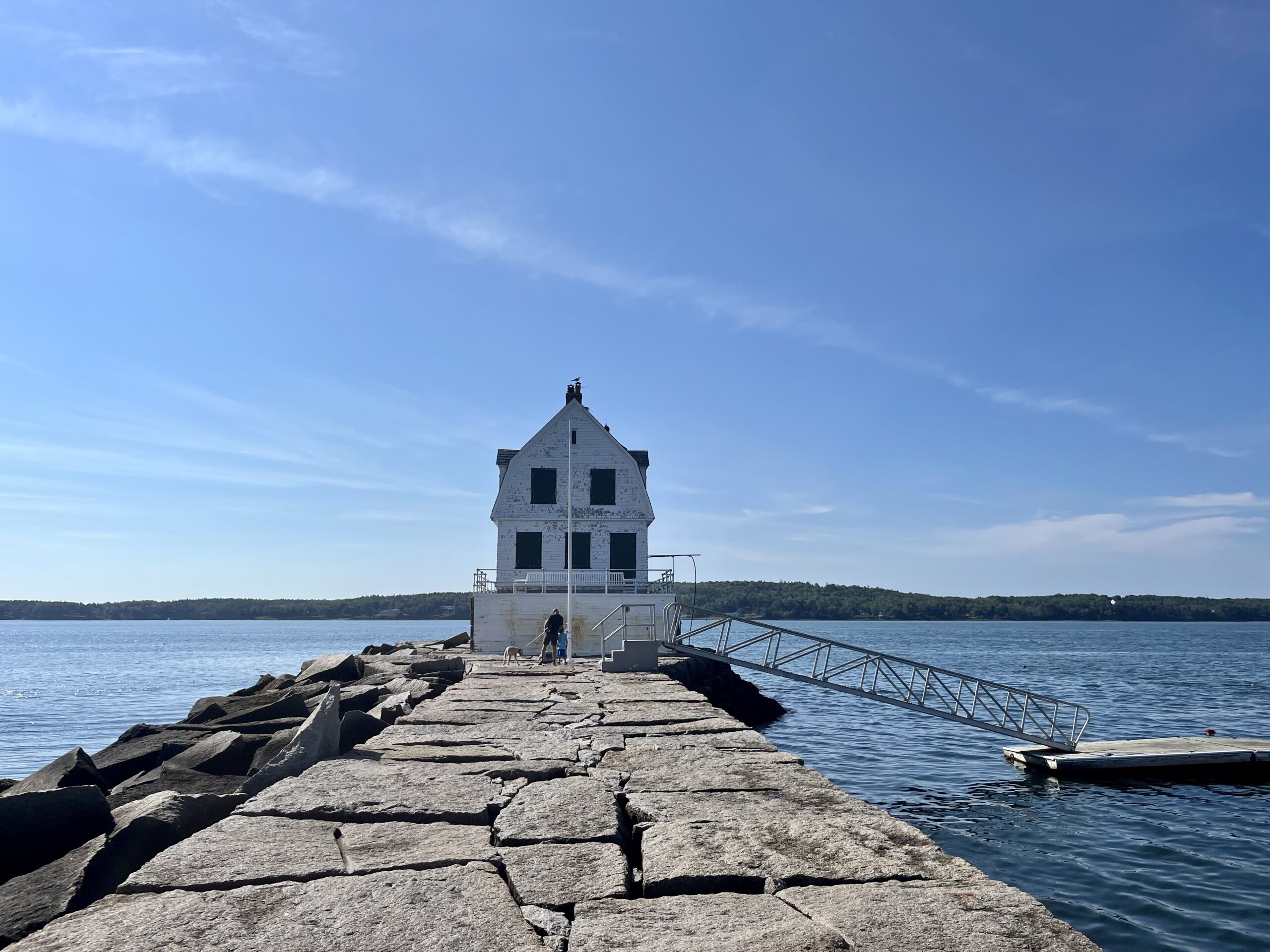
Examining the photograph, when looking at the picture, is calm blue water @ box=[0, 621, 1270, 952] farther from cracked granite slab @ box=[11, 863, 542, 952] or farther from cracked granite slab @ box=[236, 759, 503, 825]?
cracked granite slab @ box=[11, 863, 542, 952]

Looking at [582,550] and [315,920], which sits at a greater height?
[582,550]

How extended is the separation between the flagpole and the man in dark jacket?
0.46 m

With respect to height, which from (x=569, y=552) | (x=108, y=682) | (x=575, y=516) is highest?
(x=575, y=516)

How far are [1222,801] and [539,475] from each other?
18593 millimetres

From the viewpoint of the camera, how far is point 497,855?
4.34 meters

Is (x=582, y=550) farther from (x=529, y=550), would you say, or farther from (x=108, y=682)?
(x=108, y=682)

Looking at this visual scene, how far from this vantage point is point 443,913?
11.6ft

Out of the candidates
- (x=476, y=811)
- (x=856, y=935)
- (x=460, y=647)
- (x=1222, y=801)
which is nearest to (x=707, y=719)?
(x=476, y=811)

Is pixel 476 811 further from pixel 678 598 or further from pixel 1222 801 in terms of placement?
pixel 678 598

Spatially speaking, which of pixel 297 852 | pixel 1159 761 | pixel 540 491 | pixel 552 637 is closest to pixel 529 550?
pixel 540 491

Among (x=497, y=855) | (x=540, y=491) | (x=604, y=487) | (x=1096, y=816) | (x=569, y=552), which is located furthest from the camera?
(x=604, y=487)

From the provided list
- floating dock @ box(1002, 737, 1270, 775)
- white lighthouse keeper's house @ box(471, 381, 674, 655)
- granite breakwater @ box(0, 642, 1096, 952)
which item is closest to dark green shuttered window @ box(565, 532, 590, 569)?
white lighthouse keeper's house @ box(471, 381, 674, 655)

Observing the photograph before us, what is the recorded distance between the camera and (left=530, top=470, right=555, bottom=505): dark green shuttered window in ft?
87.2

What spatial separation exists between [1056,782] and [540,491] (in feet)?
52.9
